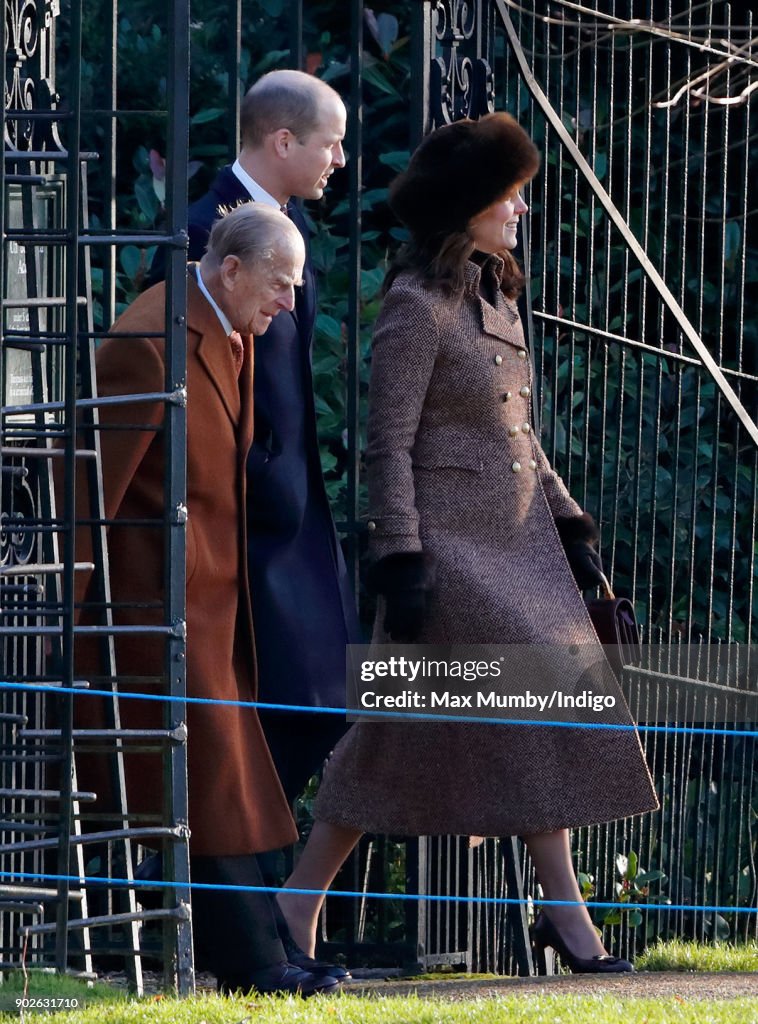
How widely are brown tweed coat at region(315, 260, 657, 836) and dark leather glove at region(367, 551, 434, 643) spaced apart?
41 mm

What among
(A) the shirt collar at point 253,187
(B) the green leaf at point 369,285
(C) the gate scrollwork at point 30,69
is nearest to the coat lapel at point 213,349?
(A) the shirt collar at point 253,187

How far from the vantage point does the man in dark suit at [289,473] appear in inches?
207

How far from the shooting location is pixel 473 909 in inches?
240

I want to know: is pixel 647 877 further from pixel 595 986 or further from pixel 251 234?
pixel 251 234

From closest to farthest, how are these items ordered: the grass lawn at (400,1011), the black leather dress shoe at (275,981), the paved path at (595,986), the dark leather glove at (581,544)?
the grass lawn at (400,1011) → the black leather dress shoe at (275,981) → the paved path at (595,986) → the dark leather glove at (581,544)

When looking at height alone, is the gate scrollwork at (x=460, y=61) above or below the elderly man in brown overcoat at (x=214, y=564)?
above

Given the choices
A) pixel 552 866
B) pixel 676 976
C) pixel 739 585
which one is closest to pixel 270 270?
pixel 552 866

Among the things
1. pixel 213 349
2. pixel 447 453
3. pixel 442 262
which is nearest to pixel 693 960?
pixel 447 453

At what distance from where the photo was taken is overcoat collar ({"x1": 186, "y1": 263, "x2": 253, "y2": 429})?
16.4 ft

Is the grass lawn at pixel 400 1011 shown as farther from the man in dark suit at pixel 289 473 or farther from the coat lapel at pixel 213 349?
the coat lapel at pixel 213 349

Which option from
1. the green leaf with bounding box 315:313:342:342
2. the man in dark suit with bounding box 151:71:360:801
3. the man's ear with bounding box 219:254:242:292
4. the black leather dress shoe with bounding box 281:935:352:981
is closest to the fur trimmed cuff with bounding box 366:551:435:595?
the man in dark suit with bounding box 151:71:360:801

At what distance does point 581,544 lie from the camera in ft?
18.7

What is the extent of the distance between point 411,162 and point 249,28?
2008mm

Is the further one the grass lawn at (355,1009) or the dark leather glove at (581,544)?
the dark leather glove at (581,544)
